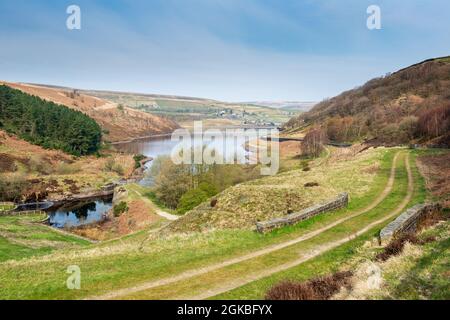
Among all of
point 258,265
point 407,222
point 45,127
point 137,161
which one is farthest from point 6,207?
point 45,127

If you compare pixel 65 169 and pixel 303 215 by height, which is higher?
pixel 303 215

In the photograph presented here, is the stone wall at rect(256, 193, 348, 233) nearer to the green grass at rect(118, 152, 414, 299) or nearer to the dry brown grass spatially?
the green grass at rect(118, 152, 414, 299)

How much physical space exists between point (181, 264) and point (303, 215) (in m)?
10.4

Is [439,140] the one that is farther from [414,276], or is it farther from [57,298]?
[57,298]

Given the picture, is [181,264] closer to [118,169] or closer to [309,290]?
[309,290]

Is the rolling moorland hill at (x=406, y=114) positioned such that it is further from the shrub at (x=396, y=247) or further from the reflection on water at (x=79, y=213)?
the reflection on water at (x=79, y=213)

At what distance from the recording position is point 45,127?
149500mm

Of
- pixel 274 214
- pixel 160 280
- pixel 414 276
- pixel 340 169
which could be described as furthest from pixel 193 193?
pixel 414 276

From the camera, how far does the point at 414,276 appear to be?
13.2 metres

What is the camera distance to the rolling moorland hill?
272 ft

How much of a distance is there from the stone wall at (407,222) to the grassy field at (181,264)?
4.89 feet

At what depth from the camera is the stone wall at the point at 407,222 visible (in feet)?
64.5

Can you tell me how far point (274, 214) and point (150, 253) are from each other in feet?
36.0

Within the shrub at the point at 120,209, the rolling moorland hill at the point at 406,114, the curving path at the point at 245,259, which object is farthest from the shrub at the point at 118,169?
the curving path at the point at 245,259
